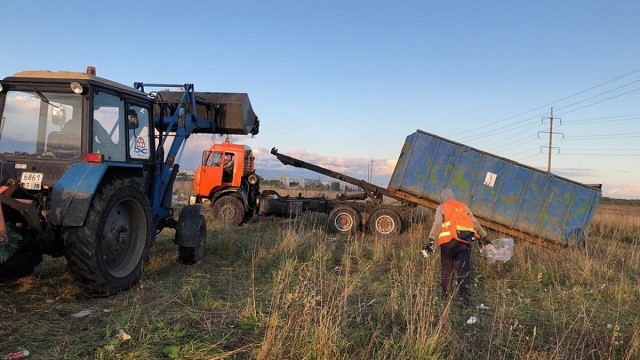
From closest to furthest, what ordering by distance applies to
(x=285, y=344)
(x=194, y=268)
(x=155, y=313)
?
1. (x=285, y=344)
2. (x=155, y=313)
3. (x=194, y=268)

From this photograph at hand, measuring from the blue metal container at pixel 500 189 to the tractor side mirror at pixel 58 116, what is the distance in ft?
29.2

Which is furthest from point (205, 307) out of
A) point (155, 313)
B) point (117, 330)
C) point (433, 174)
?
point (433, 174)

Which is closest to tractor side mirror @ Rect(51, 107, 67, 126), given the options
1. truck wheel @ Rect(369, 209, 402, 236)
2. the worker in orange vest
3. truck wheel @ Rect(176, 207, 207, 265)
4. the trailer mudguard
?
the trailer mudguard

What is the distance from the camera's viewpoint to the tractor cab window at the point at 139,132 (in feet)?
→ 21.2

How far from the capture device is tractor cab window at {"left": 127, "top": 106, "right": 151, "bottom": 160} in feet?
21.2

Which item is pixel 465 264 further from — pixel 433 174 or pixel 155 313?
pixel 433 174

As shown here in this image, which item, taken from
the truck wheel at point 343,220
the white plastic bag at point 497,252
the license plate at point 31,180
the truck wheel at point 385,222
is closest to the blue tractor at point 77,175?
the license plate at point 31,180

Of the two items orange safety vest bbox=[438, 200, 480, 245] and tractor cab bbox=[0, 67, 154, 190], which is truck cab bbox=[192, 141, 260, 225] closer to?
tractor cab bbox=[0, 67, 154, 190]

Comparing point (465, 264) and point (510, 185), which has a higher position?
point (510, 185)

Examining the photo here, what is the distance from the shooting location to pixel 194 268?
755 centimetres

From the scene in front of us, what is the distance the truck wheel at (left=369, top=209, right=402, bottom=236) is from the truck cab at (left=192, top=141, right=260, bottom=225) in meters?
3.71

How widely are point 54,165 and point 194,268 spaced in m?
2.69

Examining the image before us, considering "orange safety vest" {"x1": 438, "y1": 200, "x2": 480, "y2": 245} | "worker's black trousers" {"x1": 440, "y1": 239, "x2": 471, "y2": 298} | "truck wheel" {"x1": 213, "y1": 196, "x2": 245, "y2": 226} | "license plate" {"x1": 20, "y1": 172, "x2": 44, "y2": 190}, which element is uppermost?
"license plate" {"x1": 20, "y1": 172, "x2": 44, "y2": 190}

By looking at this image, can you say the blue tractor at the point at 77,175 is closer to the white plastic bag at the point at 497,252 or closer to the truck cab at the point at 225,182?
the white plastic bag at the point at 497,252
